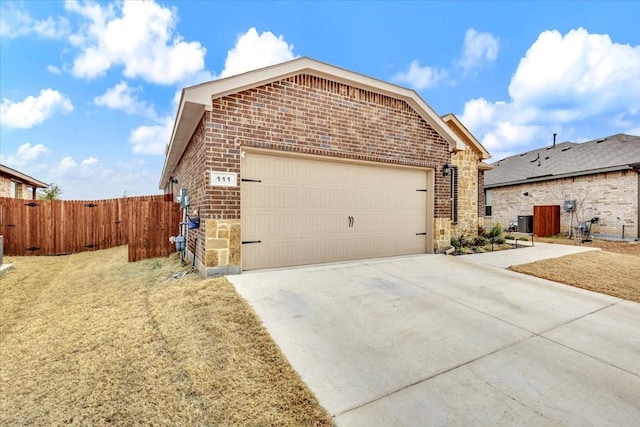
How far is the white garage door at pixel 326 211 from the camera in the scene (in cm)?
532

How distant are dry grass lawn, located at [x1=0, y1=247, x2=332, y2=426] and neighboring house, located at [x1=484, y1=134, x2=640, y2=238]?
17.1 meters

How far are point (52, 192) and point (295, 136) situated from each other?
30.2 m

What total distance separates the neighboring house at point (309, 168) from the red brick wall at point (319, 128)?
0.07ft

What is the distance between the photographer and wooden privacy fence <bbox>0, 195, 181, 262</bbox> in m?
→ 7.78

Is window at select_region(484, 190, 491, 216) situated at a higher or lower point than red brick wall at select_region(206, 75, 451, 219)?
lower

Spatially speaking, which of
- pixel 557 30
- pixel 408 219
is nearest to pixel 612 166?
pixel 557 30

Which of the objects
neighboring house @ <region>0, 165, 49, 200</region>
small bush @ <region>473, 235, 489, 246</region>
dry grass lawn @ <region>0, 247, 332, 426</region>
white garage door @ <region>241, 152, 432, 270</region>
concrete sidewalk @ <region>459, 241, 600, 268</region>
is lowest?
dry grass lawn @ <region>0, 247, 332, 426</region>

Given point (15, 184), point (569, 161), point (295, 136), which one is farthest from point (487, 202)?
point (15, 184)

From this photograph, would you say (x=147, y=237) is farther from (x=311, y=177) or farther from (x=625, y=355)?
(x=625, y=355)

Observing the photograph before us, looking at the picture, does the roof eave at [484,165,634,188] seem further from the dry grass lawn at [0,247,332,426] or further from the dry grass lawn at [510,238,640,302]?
the dry grass lawn at [0,247,332,426]

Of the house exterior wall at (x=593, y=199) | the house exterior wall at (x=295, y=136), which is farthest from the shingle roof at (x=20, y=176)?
the house exterior wall at (x=593, y=199)

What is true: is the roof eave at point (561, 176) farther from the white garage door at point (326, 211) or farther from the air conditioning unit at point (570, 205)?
the white garage door at point (326, 211)

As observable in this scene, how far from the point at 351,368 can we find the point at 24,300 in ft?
19.8

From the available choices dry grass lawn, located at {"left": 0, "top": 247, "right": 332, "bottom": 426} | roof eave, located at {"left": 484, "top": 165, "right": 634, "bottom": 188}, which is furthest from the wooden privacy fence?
roof eave, located at {"left": 484, "top": 165, "right": 634, "bottom": 188}
